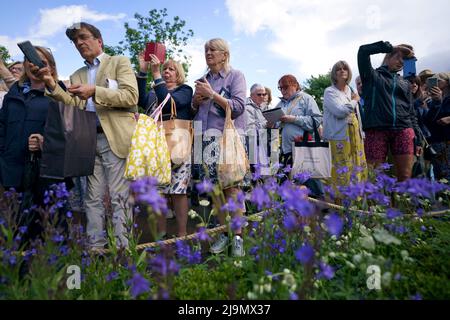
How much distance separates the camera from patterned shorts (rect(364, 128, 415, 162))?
4301mm

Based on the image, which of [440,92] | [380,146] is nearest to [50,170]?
[380,146]

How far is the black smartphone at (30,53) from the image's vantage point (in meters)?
3.14

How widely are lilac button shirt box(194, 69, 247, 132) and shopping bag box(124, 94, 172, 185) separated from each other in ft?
1.58

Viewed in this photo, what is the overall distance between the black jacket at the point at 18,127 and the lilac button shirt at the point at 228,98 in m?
1.44

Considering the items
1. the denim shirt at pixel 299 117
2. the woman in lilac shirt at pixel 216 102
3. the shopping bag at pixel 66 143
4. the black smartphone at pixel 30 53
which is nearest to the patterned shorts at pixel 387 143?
the denim shirt at pixel 299 117

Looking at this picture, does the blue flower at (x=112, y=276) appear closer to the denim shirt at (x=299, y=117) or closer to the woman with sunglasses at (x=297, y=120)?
the woman with sunglasses at (x=297, y=120)

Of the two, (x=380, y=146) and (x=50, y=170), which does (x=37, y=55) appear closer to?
(x=50, y=170)

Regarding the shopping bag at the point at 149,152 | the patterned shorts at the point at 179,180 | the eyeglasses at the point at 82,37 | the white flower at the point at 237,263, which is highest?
the eyeglasses at the point at 82,37

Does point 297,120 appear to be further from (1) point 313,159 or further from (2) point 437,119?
(2) point 437,119

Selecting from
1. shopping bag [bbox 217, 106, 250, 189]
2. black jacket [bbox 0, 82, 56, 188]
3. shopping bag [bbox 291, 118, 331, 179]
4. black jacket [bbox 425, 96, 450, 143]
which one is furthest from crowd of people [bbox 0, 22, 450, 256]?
black jacket [bbox 425, 96, 450, 143]

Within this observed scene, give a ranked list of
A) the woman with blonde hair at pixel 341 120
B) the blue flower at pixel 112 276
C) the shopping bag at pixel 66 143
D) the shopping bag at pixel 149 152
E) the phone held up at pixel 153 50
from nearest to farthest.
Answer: the blue flower at pixel 112 276 → the shopping bag at pixel 66 143 → the shopping bag at pixel 149 152 → the phone held up at pixel 153 50 → the woman with blonde hair at pixel 341 120

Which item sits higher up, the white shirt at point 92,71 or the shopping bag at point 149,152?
the white shirt at point 92,71

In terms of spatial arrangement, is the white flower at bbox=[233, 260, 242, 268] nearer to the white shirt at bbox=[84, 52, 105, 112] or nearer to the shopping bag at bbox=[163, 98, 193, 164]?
the shopping bag at bbox=[163, 98, 193, 164]

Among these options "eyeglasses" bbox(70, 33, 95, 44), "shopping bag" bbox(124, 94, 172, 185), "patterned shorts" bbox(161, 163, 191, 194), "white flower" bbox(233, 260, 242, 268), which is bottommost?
"white flower" bbox(233, 260, 242, 268)
